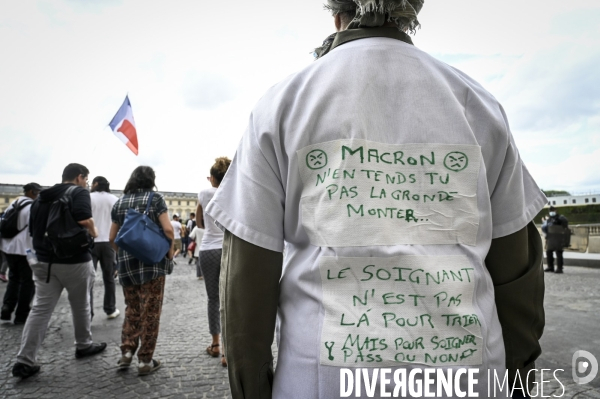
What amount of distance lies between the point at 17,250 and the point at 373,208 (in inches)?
280

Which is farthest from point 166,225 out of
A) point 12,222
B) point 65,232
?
point 12,222

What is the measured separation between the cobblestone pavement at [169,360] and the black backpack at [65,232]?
1155 mm

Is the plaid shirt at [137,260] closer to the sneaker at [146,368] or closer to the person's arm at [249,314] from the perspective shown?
the sneaker at [146,368]

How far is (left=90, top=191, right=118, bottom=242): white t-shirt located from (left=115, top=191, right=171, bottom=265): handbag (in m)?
2.73

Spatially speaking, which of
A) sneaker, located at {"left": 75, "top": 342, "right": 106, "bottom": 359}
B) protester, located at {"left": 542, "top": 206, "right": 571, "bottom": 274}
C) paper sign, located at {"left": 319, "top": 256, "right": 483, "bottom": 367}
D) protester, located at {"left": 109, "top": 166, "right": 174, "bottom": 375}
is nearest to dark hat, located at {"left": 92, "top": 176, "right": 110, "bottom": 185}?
protester, located at {"left": 109, "top": 166, "right": 174, "bottom": 375}

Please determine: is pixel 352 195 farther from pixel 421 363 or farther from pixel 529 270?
pixel 529 270

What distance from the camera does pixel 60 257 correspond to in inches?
170

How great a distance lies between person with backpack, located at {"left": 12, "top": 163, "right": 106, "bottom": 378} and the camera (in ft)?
13.8

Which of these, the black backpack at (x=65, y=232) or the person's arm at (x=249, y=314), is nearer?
the person's arm at (x=249, y=314)

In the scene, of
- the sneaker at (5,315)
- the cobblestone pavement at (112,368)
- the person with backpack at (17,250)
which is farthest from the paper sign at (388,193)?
the sneaker at (5,315)

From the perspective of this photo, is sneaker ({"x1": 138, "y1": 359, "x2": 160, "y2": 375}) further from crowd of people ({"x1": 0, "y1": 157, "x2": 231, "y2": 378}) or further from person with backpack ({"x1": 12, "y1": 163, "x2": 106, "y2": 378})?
person with backpack ({"x1": 12, "y1": 163, "x2": 106, "y2": 378})

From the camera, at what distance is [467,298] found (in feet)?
3.85

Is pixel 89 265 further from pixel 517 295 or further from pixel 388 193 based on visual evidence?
pixel 517 295

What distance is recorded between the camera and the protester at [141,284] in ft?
13.6
